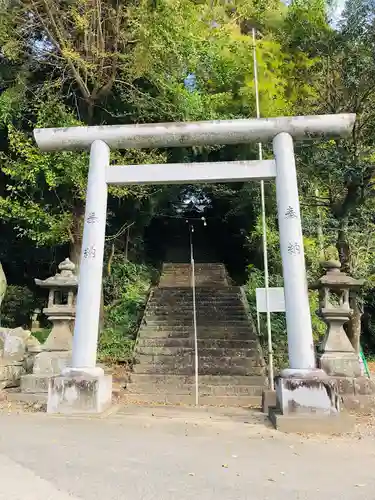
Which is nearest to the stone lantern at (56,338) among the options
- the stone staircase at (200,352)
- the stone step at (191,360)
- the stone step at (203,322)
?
the stone staircase at (200,352)

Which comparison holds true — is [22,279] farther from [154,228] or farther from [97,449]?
[97,449]

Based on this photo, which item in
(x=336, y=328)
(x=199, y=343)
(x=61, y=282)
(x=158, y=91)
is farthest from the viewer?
(x=158, y=91)

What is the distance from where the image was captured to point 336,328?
22.7 feet

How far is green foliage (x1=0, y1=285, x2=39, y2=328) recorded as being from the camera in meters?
12.5

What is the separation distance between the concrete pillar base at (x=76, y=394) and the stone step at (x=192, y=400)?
8.22 feet

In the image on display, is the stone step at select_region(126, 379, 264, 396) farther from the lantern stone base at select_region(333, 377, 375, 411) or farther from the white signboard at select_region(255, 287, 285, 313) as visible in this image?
the lantern stone base at select_region(333, 377, 375, 411)

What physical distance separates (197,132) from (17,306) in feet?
29.2

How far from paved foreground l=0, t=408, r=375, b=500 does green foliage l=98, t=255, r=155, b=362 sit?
4.58m

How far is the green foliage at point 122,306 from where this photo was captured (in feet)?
32.6

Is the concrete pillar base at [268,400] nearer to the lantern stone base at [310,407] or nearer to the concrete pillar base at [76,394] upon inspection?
the lantern stone base at [310,407]

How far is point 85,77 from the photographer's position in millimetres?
9383

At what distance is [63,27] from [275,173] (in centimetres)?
630

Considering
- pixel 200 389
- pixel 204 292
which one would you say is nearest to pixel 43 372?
pixel 200 389

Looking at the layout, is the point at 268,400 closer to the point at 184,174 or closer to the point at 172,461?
the point at 172,461
